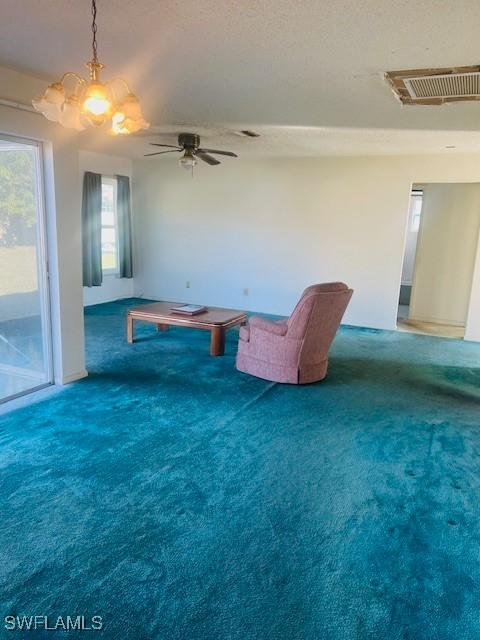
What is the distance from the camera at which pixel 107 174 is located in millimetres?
7367

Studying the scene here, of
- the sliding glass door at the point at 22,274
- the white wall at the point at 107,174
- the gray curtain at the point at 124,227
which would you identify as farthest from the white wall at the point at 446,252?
the sliding glass door at the point at 22,274

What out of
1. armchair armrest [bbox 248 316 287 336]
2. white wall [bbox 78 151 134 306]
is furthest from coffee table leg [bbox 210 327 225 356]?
white wall [bbox 78 151 134 306]

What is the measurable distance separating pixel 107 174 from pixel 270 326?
15.8ft

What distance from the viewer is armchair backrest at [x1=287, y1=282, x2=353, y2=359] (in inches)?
148

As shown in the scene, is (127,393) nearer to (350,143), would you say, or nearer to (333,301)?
(333,301)

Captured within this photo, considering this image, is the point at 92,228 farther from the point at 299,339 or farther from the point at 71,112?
the point at 71,112

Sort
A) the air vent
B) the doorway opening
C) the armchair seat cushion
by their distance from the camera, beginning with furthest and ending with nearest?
the doorway opening, the armchair seat cushion, the air vent

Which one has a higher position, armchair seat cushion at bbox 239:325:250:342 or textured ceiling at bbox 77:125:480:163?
textured ceiling at bbox 77:125:480:163

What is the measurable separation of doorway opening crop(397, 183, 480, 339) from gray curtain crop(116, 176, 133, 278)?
4.71m

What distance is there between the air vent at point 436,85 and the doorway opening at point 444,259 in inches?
144

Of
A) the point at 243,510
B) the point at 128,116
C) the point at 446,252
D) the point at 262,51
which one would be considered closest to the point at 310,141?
the point at 262,51

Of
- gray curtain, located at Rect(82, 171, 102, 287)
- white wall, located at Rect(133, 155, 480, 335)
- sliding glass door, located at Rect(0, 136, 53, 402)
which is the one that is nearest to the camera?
sliding glass door, located at Rect(0, 136, 53, 402)

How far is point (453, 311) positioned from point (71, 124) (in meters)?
6.41

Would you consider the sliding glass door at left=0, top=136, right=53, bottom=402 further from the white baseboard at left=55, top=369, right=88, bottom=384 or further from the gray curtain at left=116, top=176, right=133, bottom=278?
the gray curtain at left=116, top=176, right=133, bottom=278
